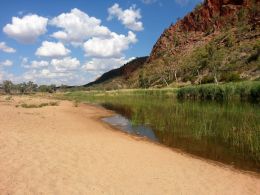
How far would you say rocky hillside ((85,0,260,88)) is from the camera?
72.7m

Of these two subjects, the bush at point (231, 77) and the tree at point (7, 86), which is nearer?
the bush at point (231, 77)

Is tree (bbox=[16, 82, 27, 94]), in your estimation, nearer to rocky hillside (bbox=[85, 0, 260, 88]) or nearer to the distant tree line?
the distant tree line

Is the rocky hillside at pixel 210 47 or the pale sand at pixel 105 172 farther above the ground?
the rocky hillside at pixel 210 47

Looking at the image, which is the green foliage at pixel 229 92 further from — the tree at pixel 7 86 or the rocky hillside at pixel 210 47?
the tree at pixel 7 86

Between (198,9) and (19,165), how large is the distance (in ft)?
577

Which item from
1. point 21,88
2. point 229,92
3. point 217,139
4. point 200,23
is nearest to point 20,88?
point 21,88

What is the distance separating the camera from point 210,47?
245ft

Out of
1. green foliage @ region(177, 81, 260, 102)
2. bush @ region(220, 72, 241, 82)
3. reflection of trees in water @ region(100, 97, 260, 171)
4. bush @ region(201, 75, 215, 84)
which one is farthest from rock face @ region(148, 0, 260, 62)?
reflection of trees in water @ region(100, 97, 260, 171)

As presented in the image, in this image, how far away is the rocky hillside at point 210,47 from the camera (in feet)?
238

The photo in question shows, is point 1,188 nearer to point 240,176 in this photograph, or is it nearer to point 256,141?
point 240,176

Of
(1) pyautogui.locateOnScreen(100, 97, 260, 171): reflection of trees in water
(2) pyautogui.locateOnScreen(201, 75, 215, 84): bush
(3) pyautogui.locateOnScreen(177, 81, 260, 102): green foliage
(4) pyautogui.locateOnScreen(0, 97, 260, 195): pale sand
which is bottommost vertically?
(1) pyautogui.locateOnScreen(100, 97, 260, 171): reflection of trees in water

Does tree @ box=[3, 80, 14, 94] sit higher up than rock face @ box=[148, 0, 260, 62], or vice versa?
rock face @ box=[148, 0, 260, 62]

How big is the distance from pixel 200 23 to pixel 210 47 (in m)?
93.5

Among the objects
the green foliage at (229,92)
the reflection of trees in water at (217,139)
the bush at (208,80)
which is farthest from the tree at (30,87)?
the reflection of trees in water at (217,139)
